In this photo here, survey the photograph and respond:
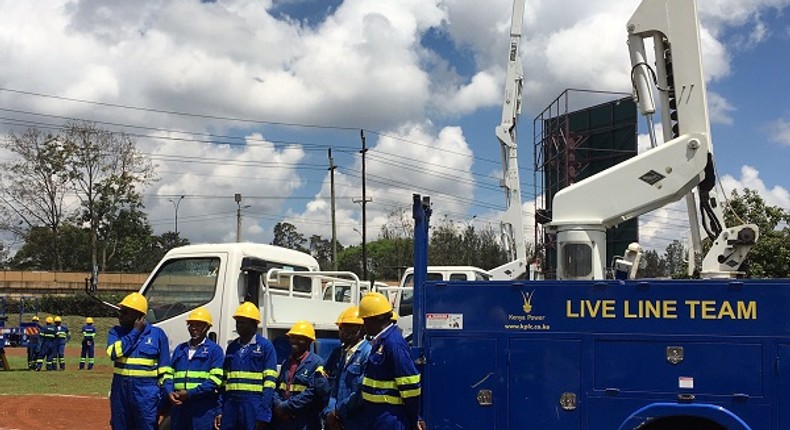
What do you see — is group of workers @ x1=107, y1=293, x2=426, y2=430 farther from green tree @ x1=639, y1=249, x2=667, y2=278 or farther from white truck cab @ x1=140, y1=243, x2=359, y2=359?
green tree @ x1=639, y1=249, x2=667, y2=278

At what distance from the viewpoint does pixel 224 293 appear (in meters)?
8.38

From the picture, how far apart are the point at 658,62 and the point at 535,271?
4383mm

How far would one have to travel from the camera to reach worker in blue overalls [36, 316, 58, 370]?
23469mm

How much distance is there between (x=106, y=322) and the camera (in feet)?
153

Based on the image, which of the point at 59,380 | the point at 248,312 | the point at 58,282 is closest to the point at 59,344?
the point at 59,380

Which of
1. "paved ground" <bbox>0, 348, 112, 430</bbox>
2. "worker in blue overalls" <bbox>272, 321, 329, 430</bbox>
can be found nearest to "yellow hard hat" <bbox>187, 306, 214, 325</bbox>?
"worker in blue overalls" <bbox>272, 321, 329, 430</bbox>

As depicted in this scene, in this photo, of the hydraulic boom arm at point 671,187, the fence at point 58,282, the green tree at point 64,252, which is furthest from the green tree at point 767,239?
the green tree at point 64,252

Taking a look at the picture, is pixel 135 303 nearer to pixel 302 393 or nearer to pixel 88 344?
pixel 302 393

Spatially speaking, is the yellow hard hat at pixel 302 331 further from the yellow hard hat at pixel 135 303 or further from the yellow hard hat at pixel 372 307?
the yellow hard hat at pixel 135 303

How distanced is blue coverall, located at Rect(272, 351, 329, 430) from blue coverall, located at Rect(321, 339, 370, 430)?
21cm

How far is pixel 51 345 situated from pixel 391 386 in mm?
20699

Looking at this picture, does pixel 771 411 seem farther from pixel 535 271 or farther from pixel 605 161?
pixel 605 161

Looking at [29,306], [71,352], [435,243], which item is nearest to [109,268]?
[29,306]

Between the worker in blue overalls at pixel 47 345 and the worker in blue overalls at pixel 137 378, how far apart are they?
698 inches
